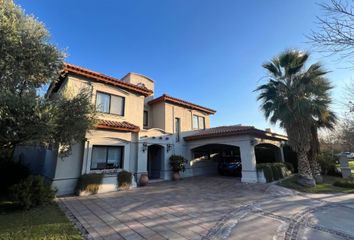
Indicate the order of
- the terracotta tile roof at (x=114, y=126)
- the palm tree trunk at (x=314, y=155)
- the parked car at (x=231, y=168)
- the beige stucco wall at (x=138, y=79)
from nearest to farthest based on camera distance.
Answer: the terracotta tile roof at (x=114, y=126)
the palm tree trunk at (x=314, y=155)
the parked car at (x=231, y=168)
the beige stucco wall at (x=138, y=79)

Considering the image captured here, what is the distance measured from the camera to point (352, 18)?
4.06 metres

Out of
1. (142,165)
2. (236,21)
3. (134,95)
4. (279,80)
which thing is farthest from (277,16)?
(142,165)

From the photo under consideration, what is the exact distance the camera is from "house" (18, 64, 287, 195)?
11.2 metres

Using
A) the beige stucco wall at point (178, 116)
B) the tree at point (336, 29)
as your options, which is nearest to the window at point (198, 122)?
the beige stucco wall at point (178, 116)

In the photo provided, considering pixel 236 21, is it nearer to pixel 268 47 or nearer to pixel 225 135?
pixel 268 47

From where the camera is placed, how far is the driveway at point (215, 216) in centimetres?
519

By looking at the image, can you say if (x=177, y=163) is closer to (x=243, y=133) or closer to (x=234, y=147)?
(x=243, y=133)

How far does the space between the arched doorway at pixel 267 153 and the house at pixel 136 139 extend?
0.10 metres

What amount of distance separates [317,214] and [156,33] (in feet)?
43.0

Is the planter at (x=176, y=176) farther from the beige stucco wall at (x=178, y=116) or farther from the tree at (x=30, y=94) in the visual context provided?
the tree at (x=30, y=94)

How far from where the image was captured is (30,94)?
22.8 feet

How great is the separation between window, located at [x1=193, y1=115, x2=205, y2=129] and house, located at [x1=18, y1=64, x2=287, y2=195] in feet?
0.39

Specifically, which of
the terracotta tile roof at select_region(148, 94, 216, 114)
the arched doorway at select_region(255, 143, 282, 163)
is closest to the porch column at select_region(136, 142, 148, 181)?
the terracotta tile roof at select_region(148, 94, 216, 114)

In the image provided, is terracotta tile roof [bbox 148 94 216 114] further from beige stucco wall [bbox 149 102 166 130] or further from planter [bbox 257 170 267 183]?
planter [bbox 257 170 267 183]
